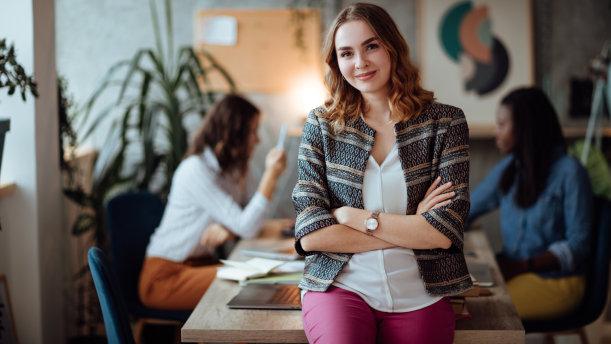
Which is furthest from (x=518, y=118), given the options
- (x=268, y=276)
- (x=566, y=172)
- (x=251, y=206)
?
(x=268, y=276)

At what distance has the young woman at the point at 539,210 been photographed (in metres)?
2.80

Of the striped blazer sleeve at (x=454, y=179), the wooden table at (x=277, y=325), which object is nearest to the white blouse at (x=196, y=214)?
the wooden table at (x=277, y=325)

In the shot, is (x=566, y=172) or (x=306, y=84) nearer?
(x=566, y=172)

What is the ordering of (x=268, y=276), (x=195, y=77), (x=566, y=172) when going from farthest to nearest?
1. (x=195, y=77)
2. (x=566, y=172)
3. (x=268, y=276)

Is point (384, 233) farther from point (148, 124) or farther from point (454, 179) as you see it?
point (148, 124)

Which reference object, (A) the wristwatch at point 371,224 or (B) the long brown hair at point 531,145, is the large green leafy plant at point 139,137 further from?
(A) the wristwatch at point 371,224

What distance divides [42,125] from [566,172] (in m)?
1.96

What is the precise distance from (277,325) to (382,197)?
0.42m

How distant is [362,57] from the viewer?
1.97m

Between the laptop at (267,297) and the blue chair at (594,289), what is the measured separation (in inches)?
42.8

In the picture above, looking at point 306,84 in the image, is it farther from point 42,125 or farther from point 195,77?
point 42,125

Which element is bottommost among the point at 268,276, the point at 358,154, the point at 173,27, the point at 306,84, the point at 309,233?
the point at 268,276

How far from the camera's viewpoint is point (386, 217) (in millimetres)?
1908

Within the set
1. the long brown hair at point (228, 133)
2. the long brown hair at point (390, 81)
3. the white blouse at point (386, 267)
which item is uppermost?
the long brown hair at point (390, 81)
